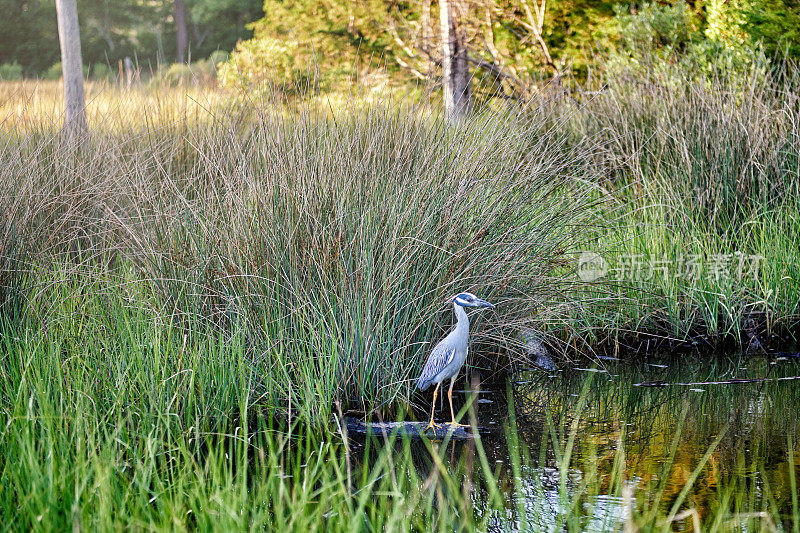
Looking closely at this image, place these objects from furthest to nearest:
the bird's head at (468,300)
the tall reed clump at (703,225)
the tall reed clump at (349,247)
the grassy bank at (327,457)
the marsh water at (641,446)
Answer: the tall reed clump at (703,225) → the tall reed clump at (349,247) → the bird's head at (468,300) → the marsh water at (641,446) → the grassy bank at (327,457)

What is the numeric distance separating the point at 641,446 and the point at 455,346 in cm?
82

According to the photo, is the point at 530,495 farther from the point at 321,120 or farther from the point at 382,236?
the point at 321,120

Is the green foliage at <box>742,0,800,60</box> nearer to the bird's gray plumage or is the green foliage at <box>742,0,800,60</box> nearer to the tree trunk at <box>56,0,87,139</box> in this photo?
the tree trunk at <box>56,0,87,139</box>

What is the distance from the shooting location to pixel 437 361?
10.9 feet

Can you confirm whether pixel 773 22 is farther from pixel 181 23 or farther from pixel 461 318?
pixel 181 23

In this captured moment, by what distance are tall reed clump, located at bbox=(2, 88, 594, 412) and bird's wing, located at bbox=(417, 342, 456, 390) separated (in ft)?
0.43

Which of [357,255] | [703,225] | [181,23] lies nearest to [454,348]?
[357,255]

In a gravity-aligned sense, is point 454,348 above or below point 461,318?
below

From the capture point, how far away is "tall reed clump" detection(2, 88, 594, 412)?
139 inches

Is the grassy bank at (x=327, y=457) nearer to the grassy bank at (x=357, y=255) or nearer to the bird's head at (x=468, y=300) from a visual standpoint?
the grassy bank at (x=357, y=255)

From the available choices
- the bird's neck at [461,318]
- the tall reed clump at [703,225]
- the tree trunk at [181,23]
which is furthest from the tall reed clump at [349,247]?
the tree trunk at [181,23]

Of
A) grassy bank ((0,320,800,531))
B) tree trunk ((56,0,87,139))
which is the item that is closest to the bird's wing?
grassy bank ((0,320,800,531))

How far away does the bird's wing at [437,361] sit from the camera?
3268mm

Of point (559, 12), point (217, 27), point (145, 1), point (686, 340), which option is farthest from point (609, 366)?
point (145, 1)
